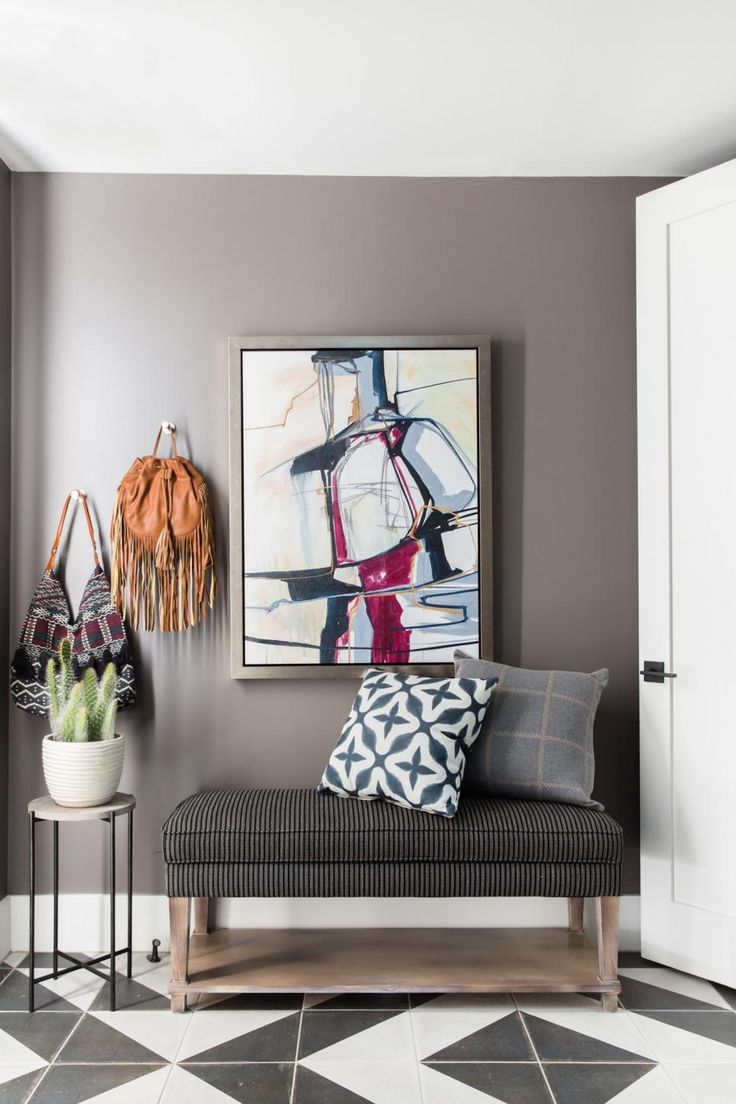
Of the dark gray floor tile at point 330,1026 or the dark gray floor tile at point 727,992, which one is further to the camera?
the dark gray floor tile at point 727,992

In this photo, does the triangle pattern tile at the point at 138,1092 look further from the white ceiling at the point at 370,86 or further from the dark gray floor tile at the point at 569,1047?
the white ceiling at the point at 370,86

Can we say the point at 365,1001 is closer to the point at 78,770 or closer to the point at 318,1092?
the point at 318,1092

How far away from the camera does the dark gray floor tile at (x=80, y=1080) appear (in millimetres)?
2105

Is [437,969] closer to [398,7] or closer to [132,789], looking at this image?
[132,789]

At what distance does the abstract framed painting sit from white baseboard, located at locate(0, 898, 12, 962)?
1.15 metres

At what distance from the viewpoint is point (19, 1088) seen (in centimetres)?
214

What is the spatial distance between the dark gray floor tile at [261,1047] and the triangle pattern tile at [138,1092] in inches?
3.8

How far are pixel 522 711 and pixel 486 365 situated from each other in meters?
1.19

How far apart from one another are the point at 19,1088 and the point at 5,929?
0.86 m

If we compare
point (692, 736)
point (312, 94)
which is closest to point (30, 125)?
point (312, 94)

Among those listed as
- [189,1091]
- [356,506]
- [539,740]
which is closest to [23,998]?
[189,1091]

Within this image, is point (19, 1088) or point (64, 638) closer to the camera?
point (19, 1088)

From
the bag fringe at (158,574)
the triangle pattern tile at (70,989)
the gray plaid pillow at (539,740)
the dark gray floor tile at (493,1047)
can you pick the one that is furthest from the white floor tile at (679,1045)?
the bag fringe at (158,574)

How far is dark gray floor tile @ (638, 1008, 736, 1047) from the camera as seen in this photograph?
240 centimetres
